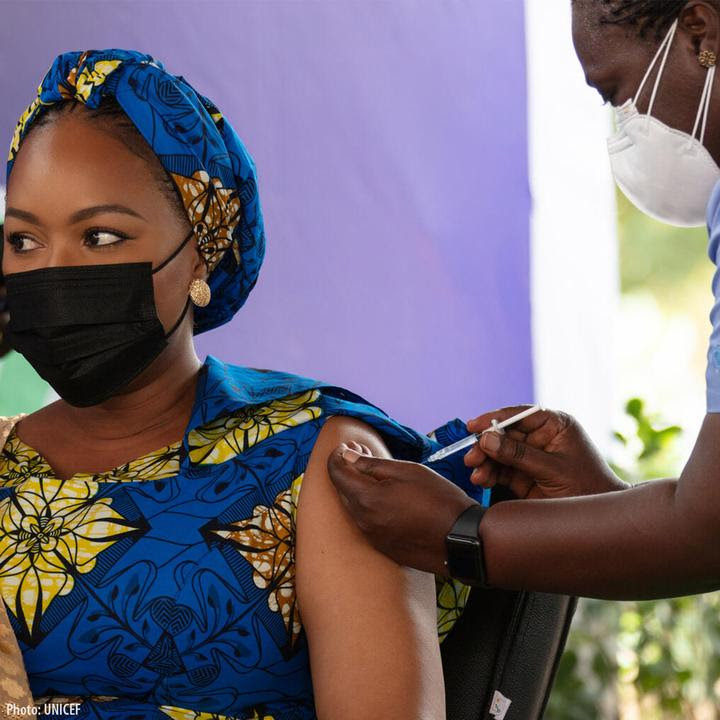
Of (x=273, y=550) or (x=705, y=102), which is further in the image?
(x=273, y=550)

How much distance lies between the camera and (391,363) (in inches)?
127

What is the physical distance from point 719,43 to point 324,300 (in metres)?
1.64

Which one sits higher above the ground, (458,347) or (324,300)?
(324,300)

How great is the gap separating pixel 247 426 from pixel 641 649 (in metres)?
2.66

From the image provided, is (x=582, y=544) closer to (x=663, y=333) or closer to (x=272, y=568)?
(x=272, y=568)

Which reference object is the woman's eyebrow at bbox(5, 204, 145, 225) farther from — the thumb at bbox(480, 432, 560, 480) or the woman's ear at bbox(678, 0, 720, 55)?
the woman's ear at bbox(678, 0, 720, 55)

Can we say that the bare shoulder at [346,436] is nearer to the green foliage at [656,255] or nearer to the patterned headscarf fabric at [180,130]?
the patterned headscarf fabric at [180,130]

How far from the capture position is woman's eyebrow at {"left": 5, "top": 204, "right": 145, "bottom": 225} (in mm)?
1738

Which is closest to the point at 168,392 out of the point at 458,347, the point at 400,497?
the point at 400,497

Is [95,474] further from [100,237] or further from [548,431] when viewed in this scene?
[548,431]

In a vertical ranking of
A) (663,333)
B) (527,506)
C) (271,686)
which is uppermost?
(527,506)

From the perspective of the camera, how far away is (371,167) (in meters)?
3.16

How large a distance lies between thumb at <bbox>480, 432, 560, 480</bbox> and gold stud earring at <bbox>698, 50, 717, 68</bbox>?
0.62 meters

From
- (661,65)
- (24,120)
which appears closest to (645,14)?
(661,65)
